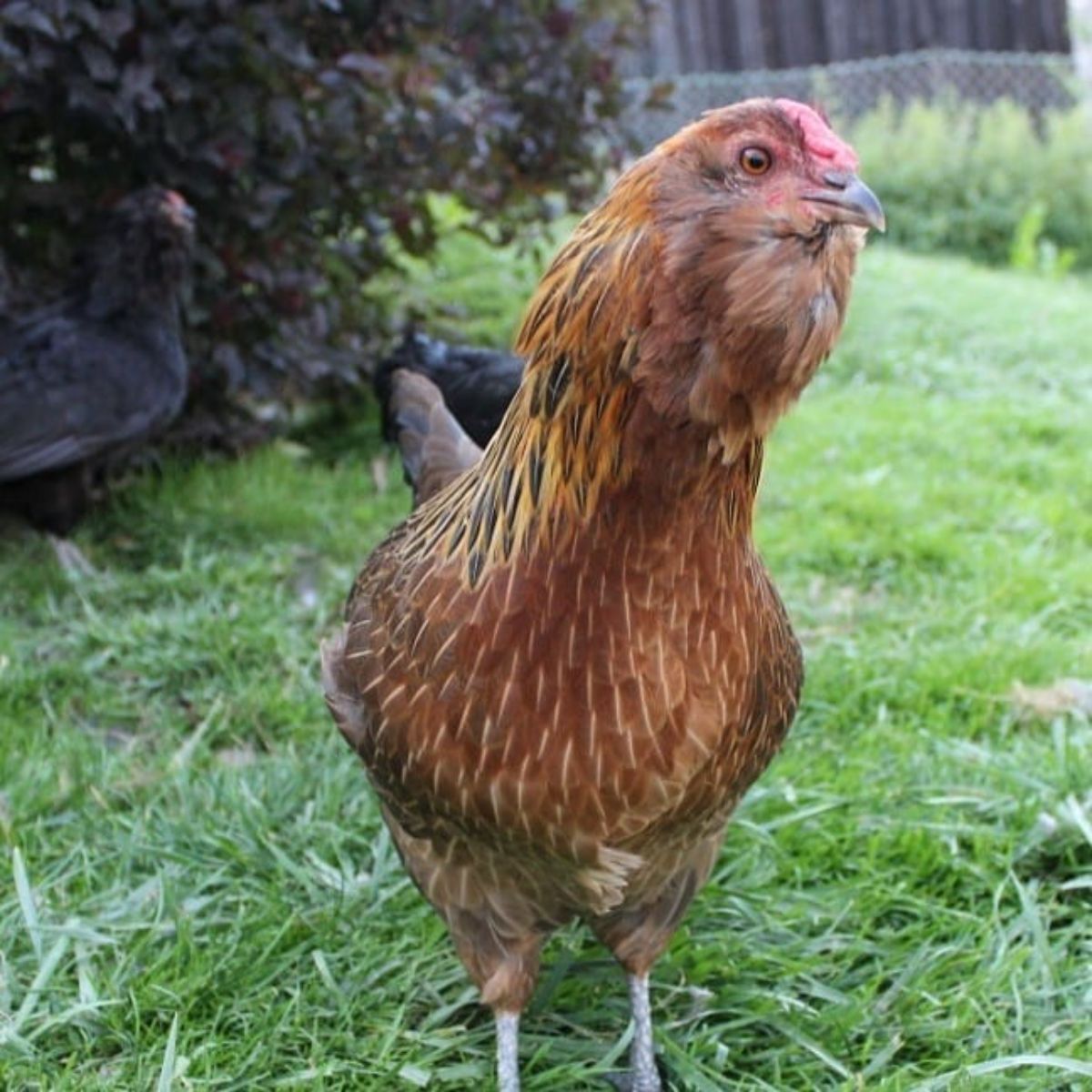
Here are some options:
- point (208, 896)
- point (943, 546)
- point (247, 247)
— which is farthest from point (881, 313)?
point (208, 896)

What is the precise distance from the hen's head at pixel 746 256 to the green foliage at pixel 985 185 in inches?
418

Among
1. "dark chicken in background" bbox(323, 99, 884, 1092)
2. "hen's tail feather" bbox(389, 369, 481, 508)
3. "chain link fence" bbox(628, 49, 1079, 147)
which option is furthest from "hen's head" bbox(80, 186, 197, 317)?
"chain link fence" bbox(628, 49, 1079, 147)

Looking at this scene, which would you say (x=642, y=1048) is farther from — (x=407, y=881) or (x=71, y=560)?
(x=71, y=560)

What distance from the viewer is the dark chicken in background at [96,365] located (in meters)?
4.16

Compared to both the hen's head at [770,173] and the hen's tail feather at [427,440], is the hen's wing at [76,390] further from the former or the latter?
the hen's head at [770,173]

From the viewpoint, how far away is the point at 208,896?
2.69 m

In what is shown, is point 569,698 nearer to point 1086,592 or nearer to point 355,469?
point 1086,592

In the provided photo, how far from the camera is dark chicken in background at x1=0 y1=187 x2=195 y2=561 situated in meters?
4.16

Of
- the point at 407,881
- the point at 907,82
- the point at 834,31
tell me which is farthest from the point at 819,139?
the point at 834,31

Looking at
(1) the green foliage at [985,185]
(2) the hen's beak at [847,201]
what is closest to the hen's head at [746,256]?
(2) the hen's beak at [847,201]

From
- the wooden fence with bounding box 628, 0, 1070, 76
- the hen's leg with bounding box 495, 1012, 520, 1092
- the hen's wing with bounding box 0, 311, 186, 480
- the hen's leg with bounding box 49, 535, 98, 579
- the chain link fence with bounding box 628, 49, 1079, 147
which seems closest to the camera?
the hen's leg with bounding box 495, 1012, 520, 1092

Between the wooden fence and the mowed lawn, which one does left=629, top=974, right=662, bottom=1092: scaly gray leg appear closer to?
the mowed lawn

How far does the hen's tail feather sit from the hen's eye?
46.5 inches

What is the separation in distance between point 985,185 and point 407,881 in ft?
36.3
